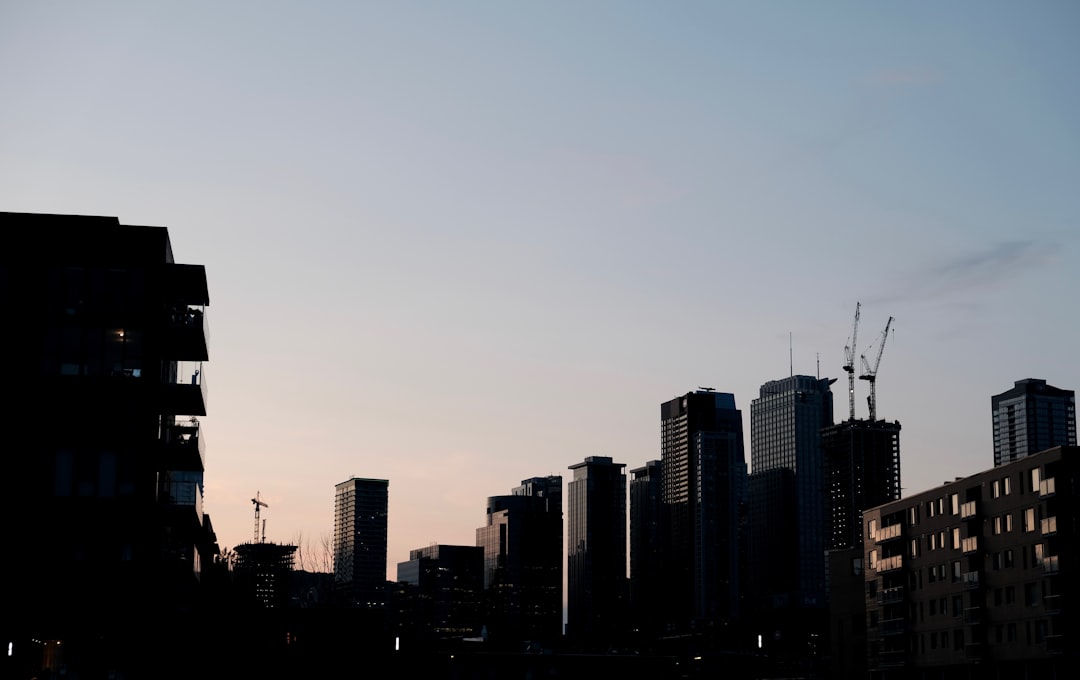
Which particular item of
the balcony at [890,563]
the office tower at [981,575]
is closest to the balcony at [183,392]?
the office tower at [981,575]

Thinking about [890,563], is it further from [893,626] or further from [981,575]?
[981,575]

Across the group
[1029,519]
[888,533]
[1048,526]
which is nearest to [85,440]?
[1048,526]

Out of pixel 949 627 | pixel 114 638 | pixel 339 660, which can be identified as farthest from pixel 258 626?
pixel 949 627

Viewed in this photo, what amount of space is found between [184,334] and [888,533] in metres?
103

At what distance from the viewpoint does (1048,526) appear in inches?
5012

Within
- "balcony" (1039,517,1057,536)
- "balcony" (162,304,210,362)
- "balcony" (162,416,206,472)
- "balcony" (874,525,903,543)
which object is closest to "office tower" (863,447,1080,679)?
"balcony" (1039,517,1057,536)

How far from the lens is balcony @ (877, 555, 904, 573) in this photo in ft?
522

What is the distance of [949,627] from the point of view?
148125 mm

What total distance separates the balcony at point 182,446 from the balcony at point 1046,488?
260 ft

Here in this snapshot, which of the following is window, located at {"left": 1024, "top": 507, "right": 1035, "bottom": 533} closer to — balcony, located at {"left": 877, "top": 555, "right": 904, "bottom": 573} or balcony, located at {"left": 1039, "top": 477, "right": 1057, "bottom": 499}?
balcony, located at {"left": 1039, "top": 477, "right": 1057, "bottom": 499}

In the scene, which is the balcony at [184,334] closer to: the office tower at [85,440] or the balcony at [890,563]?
the office tower at [85,440]

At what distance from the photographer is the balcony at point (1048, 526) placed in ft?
414

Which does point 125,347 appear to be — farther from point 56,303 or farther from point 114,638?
point 114,638

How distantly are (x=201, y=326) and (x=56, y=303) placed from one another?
31.0 feet
